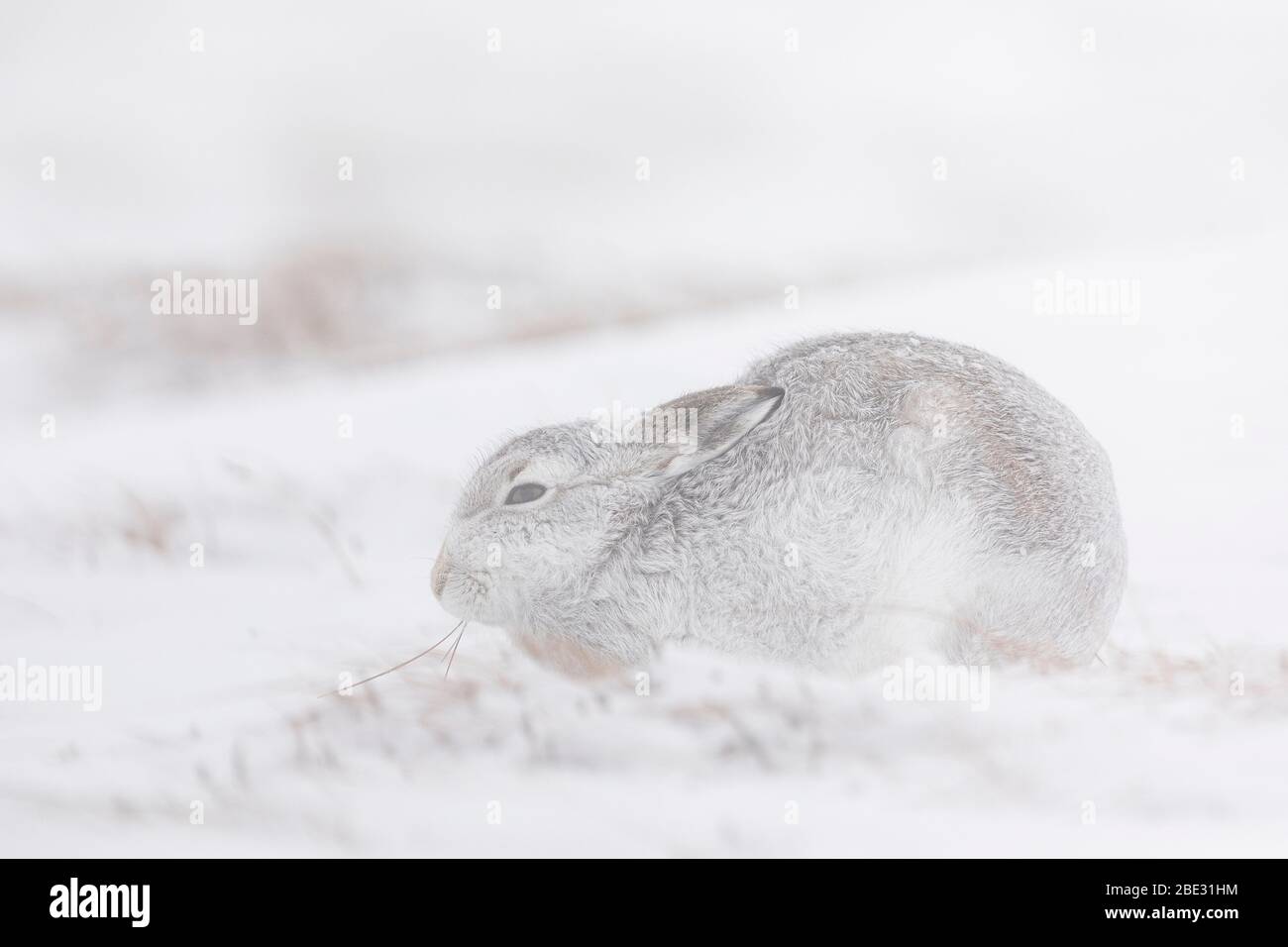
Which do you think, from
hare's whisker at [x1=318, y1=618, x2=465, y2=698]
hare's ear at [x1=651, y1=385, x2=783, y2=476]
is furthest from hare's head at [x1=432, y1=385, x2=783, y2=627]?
hare's whisker at [x1=318, y1=618, x2=465, y2=698]

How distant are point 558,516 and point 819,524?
0.53 metres

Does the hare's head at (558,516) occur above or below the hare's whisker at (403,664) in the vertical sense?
above

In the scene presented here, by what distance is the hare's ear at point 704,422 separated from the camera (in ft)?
8.36

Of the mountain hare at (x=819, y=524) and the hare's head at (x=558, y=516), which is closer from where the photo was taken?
the mountain hare at (x=819, y=524)

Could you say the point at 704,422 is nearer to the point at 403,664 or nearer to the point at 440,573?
the point at 440,573

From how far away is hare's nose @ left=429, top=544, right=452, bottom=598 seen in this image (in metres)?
2.67

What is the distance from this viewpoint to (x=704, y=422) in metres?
2.59

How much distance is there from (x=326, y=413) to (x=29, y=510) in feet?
2.68

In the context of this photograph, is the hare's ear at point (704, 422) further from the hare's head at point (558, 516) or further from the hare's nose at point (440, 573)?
the hare's nose at point (440, 573)

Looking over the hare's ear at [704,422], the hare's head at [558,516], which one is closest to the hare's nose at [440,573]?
the hare's head at [558,516]

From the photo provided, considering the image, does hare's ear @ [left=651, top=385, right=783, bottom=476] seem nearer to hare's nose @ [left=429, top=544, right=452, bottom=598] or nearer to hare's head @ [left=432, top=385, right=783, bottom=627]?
hare's head @ [left=432, top=385, right=783, bottom=627]

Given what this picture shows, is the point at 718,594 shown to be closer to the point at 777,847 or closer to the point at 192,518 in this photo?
the point at 777,847

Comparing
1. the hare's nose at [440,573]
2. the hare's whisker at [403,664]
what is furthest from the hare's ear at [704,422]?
the hare's whisker at [403,664]

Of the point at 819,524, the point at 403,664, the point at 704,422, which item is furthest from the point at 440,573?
the point at 819,524
